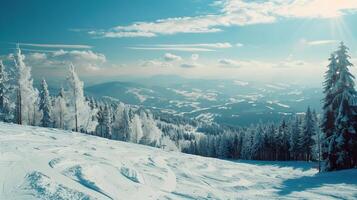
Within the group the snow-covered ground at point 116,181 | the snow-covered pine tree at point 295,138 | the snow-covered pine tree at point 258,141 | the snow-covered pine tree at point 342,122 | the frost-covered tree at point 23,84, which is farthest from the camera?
the snow-covered pine tree at point 258,141

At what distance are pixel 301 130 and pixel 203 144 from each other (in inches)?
2404

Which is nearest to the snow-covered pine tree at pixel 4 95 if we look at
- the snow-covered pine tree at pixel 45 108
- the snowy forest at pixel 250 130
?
the snowy forest at pixel 250 130

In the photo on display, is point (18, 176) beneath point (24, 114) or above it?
above

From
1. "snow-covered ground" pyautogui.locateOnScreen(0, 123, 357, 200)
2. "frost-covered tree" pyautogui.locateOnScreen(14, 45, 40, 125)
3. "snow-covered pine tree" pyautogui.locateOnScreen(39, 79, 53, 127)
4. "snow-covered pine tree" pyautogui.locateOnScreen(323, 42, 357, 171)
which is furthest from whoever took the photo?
"snow-covered pine tree" pyautogui.locateOnScreen(39, 79, 53, 127)

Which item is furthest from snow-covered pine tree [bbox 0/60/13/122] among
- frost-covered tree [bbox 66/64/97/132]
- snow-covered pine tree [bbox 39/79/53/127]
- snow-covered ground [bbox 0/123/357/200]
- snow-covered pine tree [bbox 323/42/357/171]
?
snow-covered pine tree [bbox 323/42/357/171]

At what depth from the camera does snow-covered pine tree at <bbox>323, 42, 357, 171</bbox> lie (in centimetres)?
3588

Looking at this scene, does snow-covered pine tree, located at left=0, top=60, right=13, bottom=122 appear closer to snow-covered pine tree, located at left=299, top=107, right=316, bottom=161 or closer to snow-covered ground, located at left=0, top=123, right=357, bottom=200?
snow-covered ground, located at left=0, top=123, right=357, bottom=200

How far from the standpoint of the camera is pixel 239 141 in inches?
4001

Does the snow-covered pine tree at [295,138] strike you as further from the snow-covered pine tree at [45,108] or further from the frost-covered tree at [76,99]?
the snow-covered pine tree at [45,108]

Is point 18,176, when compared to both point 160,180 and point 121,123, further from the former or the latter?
point 121,123

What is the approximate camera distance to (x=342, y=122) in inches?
1426

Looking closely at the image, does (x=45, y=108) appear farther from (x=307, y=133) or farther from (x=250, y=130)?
(x=307, y=133)

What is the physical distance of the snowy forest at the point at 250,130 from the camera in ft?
120

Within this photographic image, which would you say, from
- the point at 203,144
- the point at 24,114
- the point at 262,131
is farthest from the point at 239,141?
the point at 24,114
